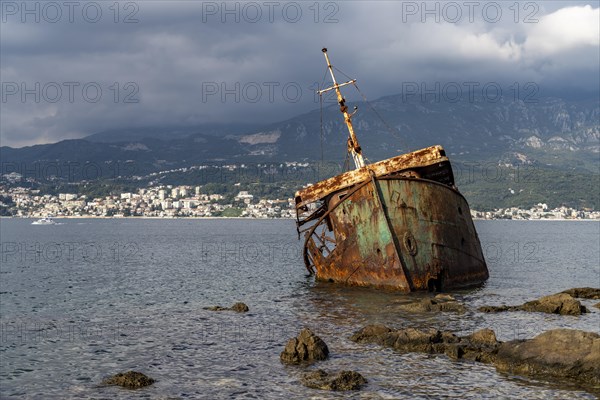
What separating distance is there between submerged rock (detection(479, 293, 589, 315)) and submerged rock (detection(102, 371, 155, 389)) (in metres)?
14.3

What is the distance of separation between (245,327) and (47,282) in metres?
23.5

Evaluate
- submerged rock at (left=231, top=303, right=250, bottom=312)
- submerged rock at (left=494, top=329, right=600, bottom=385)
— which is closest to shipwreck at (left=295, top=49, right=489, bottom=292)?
submerged rock at (left=231, top=303, right=250, bottom=312)

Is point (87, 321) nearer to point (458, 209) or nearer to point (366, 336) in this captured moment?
point (366, 336)

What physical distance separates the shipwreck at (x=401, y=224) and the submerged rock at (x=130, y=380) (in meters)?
13.7

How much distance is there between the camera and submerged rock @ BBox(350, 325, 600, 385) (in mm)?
14703

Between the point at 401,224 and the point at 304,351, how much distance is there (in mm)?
10836

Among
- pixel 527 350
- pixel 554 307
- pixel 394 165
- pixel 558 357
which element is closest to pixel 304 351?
pixel 527 350

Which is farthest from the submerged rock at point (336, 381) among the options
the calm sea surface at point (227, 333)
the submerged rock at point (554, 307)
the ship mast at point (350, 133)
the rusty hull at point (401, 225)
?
the ship mast at point (350, 133)

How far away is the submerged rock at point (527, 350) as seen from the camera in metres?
14.7

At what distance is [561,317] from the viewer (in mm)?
23281

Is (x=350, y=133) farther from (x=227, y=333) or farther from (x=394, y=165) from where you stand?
(x=227, y=333)

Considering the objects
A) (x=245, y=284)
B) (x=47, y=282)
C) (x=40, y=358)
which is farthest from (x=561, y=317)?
(x=47, y=282)

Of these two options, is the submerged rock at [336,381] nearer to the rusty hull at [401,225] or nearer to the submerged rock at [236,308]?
the submerged rock at [236,308]

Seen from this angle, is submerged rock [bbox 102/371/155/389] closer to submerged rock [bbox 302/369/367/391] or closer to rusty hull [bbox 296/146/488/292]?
submerged rock [bbox 302/369/367/391]
